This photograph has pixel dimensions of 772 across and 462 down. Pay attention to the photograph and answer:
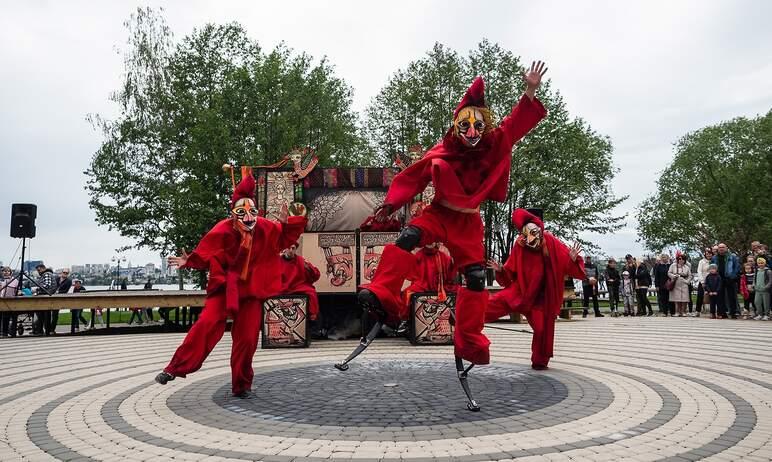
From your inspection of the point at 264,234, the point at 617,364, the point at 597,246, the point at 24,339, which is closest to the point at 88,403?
the point at 264,234

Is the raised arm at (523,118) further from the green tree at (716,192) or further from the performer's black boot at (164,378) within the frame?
the green tree at (716,192)

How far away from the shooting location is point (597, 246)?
28.3 meters

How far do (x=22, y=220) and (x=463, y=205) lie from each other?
13.9 meters

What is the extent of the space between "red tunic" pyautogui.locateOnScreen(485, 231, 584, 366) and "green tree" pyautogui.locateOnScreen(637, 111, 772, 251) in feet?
102

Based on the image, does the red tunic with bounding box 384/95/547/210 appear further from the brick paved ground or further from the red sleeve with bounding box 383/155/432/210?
the brick paved ground

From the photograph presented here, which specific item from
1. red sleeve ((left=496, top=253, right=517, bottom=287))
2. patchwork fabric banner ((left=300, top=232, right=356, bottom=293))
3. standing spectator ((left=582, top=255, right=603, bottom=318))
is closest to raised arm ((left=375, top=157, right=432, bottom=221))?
red sleeve ((left=496, top=253, right=517, bottom=287))

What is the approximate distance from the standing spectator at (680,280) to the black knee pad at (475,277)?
12.8 meters

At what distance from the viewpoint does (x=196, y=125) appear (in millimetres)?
23359

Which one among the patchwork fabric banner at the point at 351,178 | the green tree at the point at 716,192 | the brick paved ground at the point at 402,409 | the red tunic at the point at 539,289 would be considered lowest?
the brick paved ground at the point at 402,409

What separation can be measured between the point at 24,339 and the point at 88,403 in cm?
923

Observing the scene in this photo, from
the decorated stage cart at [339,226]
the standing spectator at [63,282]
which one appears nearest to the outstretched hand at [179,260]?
the decorated stage cart at [339,226]

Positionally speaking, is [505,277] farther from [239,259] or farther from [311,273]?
[311,273]

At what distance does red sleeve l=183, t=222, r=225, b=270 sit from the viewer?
18.4ft

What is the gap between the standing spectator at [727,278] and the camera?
14.0 metres
